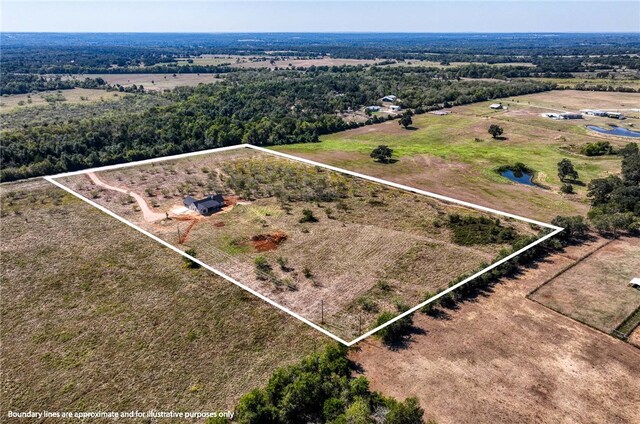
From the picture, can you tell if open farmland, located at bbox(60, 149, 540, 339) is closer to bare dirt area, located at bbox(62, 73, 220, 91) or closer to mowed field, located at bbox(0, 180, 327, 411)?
mowed field, located at bbox(0, 180, 327, 411)

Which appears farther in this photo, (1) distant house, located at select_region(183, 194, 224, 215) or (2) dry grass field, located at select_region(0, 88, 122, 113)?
(2) dry grass field, located at select_region(0, 88, 122, 113)

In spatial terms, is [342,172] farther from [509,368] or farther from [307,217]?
[509,368]

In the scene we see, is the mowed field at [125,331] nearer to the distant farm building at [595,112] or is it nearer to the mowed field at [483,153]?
the mowed field at [483,153]

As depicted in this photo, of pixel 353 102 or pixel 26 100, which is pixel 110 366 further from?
pixel 26 100

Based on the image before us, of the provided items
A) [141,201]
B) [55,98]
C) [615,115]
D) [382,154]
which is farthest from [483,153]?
[55,98]

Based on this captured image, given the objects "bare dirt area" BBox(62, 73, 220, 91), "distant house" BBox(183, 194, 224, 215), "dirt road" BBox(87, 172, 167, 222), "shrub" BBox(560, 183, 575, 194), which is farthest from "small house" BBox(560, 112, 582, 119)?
"bare dirt area" BBox(62, 73, 220, 91)

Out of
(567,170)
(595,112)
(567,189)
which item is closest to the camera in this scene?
(567,189)
